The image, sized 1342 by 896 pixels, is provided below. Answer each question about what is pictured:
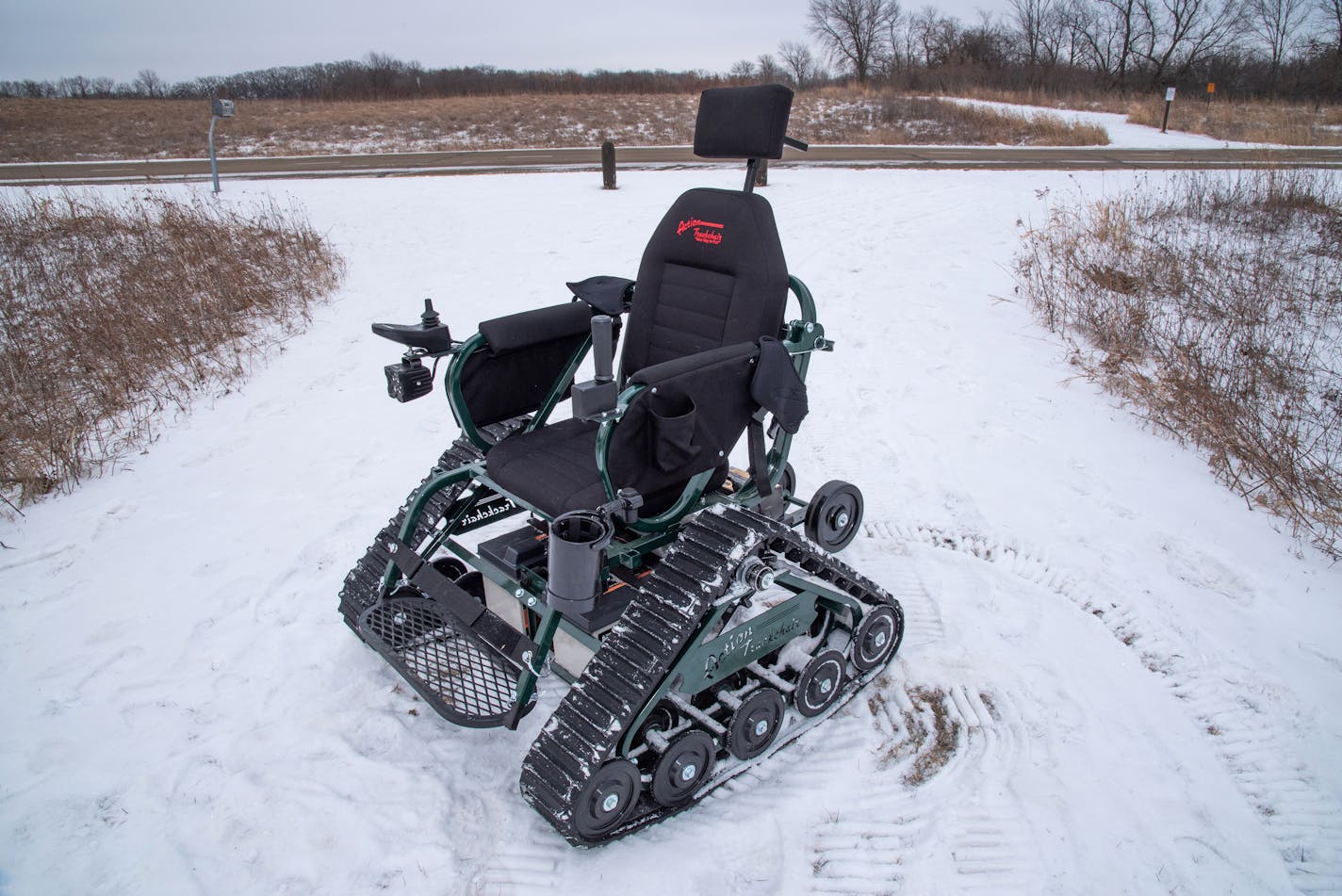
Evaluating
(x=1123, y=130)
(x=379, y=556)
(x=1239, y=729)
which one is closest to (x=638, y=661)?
(x=379, y=556)

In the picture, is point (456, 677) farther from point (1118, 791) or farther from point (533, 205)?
point (533, 205)

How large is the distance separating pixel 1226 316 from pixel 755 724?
5986 mm

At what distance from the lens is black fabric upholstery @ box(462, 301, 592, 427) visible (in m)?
3.21

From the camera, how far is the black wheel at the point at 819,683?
9.39ft

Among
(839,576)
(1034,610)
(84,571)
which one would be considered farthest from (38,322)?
(1034,610)

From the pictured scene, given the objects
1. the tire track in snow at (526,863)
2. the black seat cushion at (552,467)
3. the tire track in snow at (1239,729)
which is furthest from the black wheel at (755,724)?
the tire track in snow at (1239,729)

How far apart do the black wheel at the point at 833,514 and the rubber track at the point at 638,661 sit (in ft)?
1.87

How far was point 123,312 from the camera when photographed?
687 centimetres

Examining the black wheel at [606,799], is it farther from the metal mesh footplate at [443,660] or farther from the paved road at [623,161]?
the paved road at [623,161]

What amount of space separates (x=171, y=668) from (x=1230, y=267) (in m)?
8.72

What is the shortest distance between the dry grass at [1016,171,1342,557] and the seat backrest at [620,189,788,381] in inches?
121

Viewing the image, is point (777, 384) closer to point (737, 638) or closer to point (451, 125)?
point (737, 638)

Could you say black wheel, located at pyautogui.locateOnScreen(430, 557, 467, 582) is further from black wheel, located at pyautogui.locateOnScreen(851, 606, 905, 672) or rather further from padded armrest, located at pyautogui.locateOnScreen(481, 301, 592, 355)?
black wheel, located at pyautogui.locateOnScreen(851, 606, 905, 672)

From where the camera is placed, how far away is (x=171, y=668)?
3.22 meters
